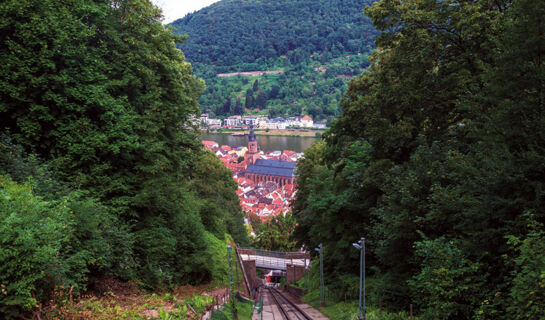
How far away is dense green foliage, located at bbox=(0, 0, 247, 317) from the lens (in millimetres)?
6168

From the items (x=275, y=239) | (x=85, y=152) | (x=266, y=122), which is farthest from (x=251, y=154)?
(x=85, y=152)

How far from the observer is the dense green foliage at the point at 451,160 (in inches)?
276

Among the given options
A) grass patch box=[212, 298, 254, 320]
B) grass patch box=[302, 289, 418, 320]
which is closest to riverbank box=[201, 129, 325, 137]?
grass patch box=[302, 289, 418, 320]

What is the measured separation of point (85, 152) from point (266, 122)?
15486 centimetres

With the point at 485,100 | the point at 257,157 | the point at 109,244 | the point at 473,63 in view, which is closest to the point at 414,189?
the point at 485,100

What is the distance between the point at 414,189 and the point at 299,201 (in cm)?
1561

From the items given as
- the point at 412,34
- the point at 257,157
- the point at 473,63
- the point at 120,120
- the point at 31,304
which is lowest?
the point at 257,157

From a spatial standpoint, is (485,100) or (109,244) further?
(109,244)

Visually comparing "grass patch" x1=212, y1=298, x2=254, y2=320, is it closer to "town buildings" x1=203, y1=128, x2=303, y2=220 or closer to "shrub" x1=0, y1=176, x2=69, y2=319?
"shrub" x1=0, y1=176, x2=69, y2=319

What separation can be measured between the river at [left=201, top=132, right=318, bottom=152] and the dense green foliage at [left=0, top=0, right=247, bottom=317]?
109732mm

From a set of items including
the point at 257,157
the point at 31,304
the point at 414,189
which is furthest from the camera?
the point at 257,157

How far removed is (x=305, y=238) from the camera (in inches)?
931

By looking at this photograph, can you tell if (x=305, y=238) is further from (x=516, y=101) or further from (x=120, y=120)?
(x=516, y=101)

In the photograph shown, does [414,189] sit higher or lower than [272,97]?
lower
